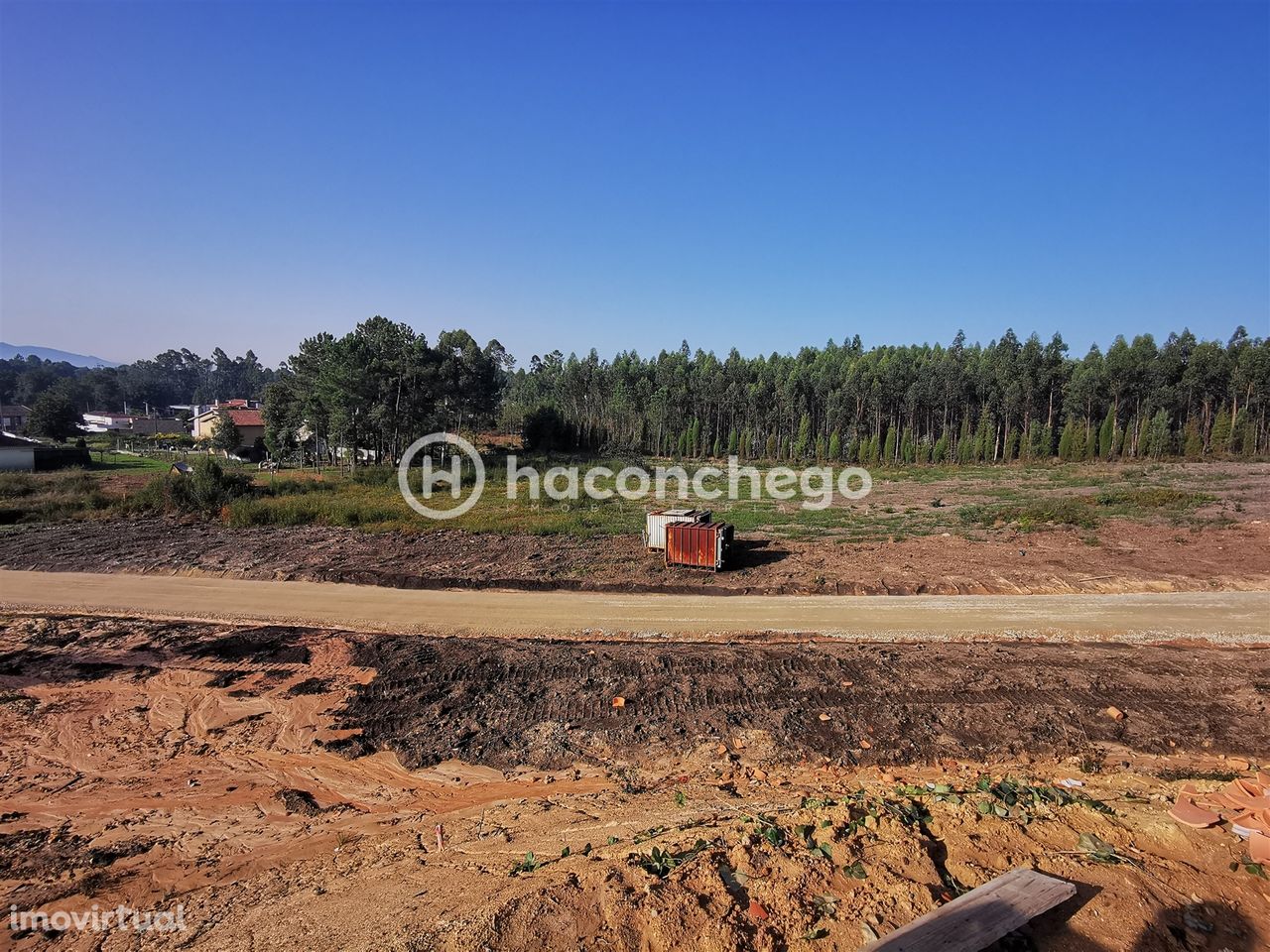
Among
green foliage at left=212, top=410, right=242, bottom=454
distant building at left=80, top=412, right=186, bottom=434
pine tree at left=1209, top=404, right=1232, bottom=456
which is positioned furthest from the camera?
distant building at left=80, top=412, right=186, bottom=434

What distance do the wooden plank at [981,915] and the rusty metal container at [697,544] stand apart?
1370 cm

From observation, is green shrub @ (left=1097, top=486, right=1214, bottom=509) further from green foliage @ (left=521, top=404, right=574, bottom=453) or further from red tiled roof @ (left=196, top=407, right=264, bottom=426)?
red tiled roof @ (left=196, top=407, right=264, bottom=426)

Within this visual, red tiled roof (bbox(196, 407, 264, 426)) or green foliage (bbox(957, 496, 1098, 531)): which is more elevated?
red tiled roof (bbox(196, 407, 264, 426))

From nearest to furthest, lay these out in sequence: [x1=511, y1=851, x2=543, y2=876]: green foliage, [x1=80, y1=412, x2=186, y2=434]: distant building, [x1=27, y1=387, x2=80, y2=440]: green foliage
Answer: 1. [x1=511, y1=851, x2=543, y2=876]: green foliage
2. [x1=27, y1=387, x2=80, y2=440]: green foliage
3. [x1=80, y1=412, x2=186, y2=434]: distant building

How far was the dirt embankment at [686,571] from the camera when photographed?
707 inches

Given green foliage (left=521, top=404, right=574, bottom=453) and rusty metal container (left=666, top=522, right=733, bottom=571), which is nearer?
rusty metal container (left=666, top=522, right=733, bottom=571)

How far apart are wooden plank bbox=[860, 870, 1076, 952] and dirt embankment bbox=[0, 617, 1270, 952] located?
0.18 m

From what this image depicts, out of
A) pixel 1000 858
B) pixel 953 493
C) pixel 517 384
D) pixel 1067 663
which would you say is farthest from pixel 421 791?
pixel 517 384

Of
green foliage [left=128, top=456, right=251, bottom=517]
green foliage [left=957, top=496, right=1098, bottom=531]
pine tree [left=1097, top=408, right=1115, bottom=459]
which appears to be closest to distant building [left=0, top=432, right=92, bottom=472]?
green foliage [left=128, top=456, right=251, bottom=517]

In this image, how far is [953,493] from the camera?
39250mm

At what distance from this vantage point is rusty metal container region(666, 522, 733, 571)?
19.1 metres

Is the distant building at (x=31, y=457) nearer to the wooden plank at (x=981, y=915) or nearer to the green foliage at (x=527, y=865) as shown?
the green foliage at (x=527, y=865)

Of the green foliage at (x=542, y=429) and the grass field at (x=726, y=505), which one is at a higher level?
the green foliage at (x=542, y=429)

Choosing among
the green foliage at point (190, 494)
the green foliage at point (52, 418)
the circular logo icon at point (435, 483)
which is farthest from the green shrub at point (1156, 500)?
the green foliage at point (52, 418)
